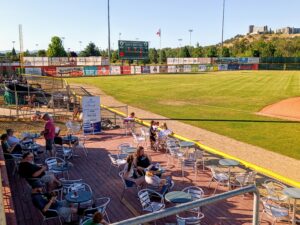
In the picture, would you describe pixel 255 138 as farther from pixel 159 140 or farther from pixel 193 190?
pixel 193 190

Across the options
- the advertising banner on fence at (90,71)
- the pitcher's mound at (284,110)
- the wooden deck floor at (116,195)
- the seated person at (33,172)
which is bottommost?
the wooden deck floor at (116,195)

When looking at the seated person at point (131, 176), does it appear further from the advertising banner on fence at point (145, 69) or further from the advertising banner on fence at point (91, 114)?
the advertising banner on fence at point (145, 69)

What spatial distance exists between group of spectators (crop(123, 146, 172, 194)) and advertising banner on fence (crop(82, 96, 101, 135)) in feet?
26.6

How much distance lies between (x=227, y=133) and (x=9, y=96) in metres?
18.6

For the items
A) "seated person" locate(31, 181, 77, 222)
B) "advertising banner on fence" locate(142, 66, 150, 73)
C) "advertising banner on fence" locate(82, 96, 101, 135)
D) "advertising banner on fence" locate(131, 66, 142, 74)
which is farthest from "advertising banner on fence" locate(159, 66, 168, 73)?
"seated person" locate(31, 181, 77, 222)

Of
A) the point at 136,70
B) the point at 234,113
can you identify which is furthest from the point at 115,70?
the point at 234,113

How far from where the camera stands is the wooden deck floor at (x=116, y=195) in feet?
27.2

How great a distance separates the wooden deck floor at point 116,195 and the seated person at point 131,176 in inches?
21.4

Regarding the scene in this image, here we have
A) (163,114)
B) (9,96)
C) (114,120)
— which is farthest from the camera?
(9,96)

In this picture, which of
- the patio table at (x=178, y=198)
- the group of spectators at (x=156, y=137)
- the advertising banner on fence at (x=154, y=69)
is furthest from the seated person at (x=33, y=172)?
the advertising banner on fence at (x=154, y=69)

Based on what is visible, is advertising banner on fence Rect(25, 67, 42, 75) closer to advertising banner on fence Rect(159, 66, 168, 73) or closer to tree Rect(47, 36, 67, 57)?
advertising banner on fence Rect(159, 66, 168, 73)

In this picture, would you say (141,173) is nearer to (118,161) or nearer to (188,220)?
(118,161)

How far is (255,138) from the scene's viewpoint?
1698 centimetres

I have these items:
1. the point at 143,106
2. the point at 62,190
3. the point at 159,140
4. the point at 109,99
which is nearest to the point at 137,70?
the point at 109,99
